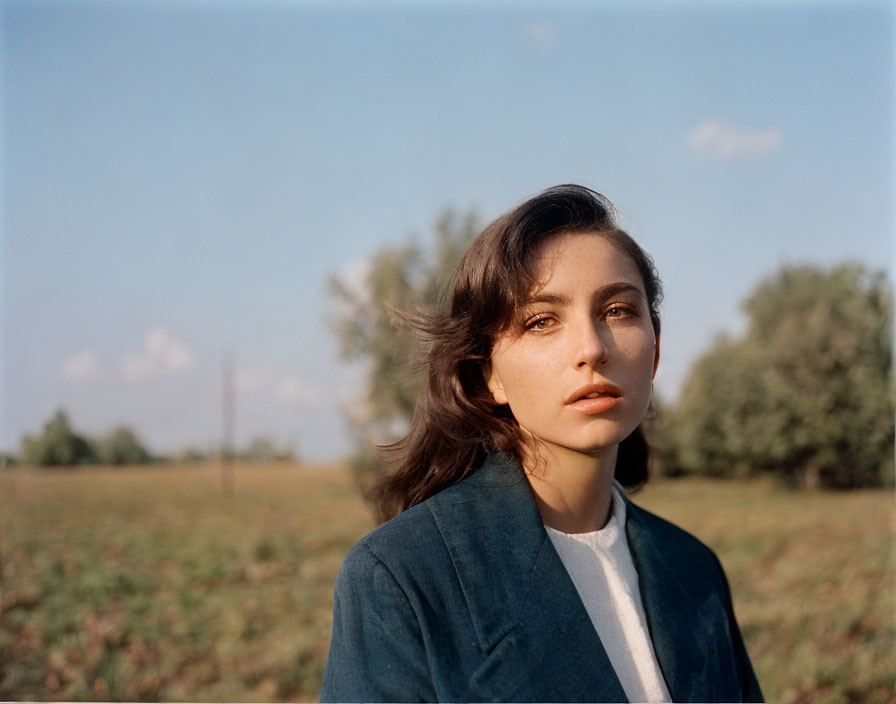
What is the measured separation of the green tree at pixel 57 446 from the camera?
744 cm

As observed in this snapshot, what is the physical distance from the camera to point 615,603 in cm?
152

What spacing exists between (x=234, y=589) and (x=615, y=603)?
22.4ft

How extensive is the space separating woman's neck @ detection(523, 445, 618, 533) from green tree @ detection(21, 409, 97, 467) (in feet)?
23.1

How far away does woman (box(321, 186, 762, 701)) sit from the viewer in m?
1.29

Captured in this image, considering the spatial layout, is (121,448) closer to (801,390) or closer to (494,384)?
(494,384)

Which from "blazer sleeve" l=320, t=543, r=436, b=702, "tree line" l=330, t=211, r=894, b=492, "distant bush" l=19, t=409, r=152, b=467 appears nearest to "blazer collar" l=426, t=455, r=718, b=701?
"blazer sleeve" l=320, t=543, r=436, b=702

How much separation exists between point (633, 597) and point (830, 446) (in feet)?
49.1

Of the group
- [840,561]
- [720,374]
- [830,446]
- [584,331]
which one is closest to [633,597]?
[584,331]

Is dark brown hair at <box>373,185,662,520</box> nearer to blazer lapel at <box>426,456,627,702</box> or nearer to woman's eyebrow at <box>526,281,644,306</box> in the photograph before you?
woman's eyebrow at <box>526,281,644,306</box>

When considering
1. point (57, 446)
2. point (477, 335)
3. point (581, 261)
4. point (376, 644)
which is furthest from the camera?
point (57, 446)

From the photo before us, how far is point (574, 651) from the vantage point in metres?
1.37

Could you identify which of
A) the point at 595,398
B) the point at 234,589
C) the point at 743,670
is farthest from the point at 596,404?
the point at 234,589

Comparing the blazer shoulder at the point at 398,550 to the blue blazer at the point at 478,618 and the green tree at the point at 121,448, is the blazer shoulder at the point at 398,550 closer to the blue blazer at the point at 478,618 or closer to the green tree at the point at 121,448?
the blue blazer at the point at 478,618

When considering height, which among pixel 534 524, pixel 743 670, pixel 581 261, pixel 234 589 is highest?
pixel 581 261
